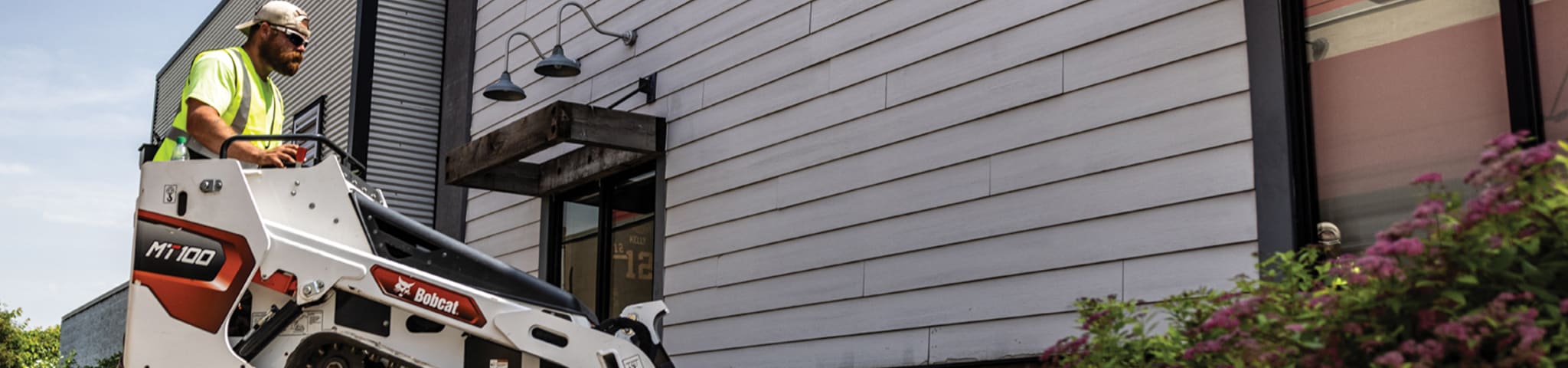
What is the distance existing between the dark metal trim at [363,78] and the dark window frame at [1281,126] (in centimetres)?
854

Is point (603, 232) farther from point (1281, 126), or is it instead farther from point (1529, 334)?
point (1529, 334)

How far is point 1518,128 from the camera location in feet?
13.9

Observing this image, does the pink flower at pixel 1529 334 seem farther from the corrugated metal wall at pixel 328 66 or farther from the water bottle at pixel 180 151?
the corrugated metal wall at pixel 328 66

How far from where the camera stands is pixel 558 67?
27.8 feet

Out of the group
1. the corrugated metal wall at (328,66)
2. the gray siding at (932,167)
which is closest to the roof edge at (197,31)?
the corrugated metal wall at (328,66)

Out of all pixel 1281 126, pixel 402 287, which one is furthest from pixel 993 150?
pixel 402 287

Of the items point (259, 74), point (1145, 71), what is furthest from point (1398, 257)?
point (259, 74)

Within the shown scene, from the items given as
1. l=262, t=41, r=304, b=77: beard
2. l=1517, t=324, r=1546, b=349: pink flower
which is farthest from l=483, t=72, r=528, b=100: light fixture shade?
l=1517, t=324, r=1546, b=349: pink flower

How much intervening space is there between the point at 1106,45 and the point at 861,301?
5.64 feet

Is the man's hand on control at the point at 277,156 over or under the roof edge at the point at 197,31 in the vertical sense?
under

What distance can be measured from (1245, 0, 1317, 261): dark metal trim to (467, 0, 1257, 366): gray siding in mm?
66

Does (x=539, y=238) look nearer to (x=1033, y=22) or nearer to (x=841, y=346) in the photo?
(x=841, y=346)

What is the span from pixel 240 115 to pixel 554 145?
2506 mm

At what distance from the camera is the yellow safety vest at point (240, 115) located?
5168mm
